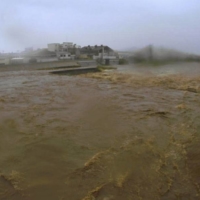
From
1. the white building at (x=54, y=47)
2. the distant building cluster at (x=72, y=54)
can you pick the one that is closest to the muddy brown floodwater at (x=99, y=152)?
the distant building cluster at (x=72, y=54)

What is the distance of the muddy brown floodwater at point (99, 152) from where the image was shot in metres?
3.31

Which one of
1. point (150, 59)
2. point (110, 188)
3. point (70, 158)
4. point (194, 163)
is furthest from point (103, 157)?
point (150, 59)

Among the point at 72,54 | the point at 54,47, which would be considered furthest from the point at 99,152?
the point at 54,47

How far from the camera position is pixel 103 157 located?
169 inches

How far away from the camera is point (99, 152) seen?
4492mm

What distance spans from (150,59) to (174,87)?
58.2 feet

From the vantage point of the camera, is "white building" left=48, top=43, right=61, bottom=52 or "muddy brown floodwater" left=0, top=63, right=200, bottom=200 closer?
"muddy brown floodwater" left=0, top=63, right=200, bottom=200

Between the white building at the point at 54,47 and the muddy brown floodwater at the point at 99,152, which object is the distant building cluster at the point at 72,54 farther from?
the muddy brown floodwater at the point at 99,152

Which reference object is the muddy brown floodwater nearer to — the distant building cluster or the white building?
the distant building cluster

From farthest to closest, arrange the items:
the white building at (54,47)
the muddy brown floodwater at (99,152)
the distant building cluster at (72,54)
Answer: the white building at (54,47) < the distant building cluster at (72,54) < the muddy brown floodwater at (99,152)

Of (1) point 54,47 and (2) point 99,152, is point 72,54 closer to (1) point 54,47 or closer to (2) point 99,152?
(1) point 54,47

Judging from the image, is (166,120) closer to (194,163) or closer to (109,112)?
(109,112)

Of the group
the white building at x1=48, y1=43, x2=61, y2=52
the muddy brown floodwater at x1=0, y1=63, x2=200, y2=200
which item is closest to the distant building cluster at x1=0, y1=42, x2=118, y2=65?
the white building at x1=48, y1=43, x2=61, y2=52

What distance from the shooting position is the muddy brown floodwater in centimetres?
331
